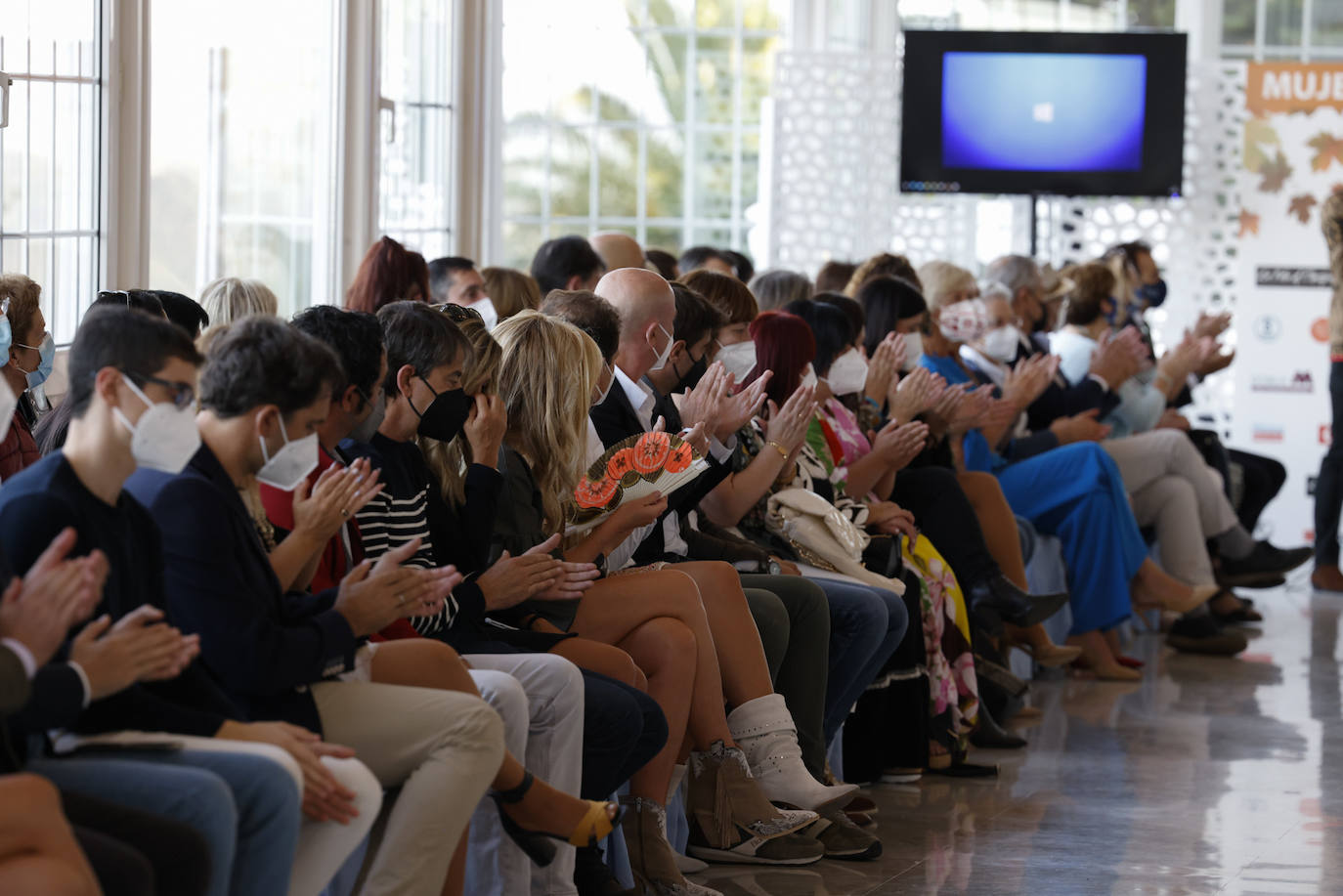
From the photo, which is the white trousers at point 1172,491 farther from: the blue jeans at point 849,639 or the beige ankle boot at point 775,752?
the beige ankle boot at point 775,752

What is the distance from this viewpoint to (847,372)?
4.84m

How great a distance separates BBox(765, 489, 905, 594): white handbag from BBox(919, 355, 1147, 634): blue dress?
1.67 m

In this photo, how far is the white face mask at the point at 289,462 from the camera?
8.44 feet

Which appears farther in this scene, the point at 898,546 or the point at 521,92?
the point at 521,92

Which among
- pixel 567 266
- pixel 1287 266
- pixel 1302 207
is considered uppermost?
pixel 1302 207

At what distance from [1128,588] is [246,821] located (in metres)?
4.50

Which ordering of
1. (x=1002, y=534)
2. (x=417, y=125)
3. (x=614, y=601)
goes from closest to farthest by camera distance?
(x=614, y=601)
(x=1002, y=534)
(x=417, y=125)

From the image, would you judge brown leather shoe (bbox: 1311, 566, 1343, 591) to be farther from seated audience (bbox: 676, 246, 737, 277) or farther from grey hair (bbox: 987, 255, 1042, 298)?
seated audience (bbox: 676, 246, 737, 277)

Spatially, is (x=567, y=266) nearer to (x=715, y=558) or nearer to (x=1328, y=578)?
(x=715, y=558)

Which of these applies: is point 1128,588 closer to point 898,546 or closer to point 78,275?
point 898,546

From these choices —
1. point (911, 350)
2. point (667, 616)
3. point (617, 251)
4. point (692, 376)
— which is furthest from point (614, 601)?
point (617, 251)

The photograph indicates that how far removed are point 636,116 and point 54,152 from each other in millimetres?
4575

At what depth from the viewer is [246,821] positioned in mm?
2246

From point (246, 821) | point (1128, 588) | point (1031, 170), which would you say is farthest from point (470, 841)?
point (1031, 170)
